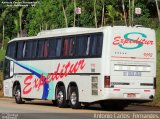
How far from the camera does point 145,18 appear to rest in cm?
7431

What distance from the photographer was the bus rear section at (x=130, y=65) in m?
27.4

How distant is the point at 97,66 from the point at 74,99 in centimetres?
239

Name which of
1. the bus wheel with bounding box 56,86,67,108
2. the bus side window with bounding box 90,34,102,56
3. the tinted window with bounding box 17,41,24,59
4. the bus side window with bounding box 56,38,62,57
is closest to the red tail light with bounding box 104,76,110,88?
the bus side window with bounding box 90,34,102,56

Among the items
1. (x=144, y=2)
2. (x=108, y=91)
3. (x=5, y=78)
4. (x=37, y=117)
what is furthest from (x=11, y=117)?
(x=144, y=2)

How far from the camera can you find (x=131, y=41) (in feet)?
91.4

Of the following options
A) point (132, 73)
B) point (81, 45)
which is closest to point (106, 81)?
point (132, 73)

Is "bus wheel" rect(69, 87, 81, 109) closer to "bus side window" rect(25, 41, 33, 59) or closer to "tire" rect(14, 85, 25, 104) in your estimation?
"bus side window" rect(25, 41, 33, 59)

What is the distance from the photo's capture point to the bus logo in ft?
90.7

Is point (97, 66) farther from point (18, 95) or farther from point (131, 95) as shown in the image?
point (18, 95)

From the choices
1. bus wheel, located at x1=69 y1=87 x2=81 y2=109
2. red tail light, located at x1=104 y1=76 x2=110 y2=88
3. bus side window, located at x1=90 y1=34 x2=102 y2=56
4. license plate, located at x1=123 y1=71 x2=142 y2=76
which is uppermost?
bus side window, located at x1=90 y1=34 x2=102 y2=56

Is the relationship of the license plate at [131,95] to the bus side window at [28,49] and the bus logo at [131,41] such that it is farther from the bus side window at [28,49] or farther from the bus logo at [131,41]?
the bus side window at [28,49]

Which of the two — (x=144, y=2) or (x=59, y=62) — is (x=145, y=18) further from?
(x=59, y=62)

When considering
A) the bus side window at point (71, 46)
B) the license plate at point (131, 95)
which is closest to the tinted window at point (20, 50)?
the bus side window at point (71, 46)

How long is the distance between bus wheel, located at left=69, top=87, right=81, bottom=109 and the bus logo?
3174 millimetres
